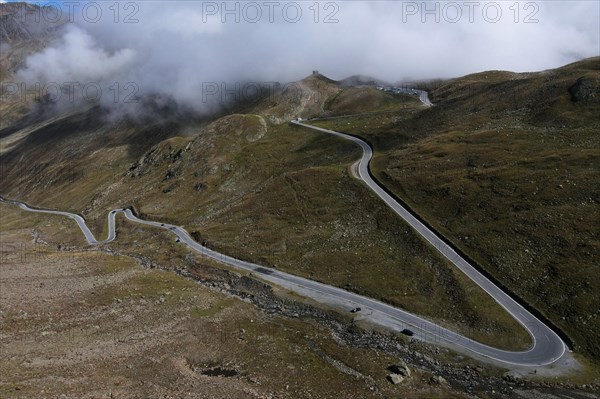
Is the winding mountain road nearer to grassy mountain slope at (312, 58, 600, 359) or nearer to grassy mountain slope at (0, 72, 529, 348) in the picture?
grassy mountain slope at (0, 72, 529, 348)

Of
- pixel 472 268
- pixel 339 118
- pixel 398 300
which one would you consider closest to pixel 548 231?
pixel 472 268

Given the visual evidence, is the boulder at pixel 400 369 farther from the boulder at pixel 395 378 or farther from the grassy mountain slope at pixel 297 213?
the grassy mountain slope at pixel 297 213

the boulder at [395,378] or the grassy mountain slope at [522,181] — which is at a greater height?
the grassy mountain slope at [522,181]

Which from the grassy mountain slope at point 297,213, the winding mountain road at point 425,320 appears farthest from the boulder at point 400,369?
the grassy mountain slope at point 297,213

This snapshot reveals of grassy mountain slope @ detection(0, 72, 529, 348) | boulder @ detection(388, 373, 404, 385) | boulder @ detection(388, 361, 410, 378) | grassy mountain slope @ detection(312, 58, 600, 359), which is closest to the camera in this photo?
boulder @ detection(388, 373, 404, 385)

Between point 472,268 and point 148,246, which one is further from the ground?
point 472,268

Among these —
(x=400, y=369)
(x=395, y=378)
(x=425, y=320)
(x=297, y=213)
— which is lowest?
(x=425, y=320)

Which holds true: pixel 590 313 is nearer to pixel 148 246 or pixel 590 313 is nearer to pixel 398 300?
pixel 398 300

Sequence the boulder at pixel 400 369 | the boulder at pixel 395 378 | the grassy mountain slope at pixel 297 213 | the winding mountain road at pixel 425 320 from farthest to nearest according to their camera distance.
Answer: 1. the grassy mountain slope at pixel 297 213
2. the winding mountain road at pixel 425 320
3. the boulder at pixel 400 369
4. the boulder at pixel 395 378

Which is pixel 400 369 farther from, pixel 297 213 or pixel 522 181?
pixel 297 213

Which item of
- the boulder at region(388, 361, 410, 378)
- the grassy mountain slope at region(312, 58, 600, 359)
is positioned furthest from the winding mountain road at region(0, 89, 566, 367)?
the boulder at region(388, 361, 410, 378)

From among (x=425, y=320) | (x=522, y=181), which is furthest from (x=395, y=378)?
(x=522, y=181)
